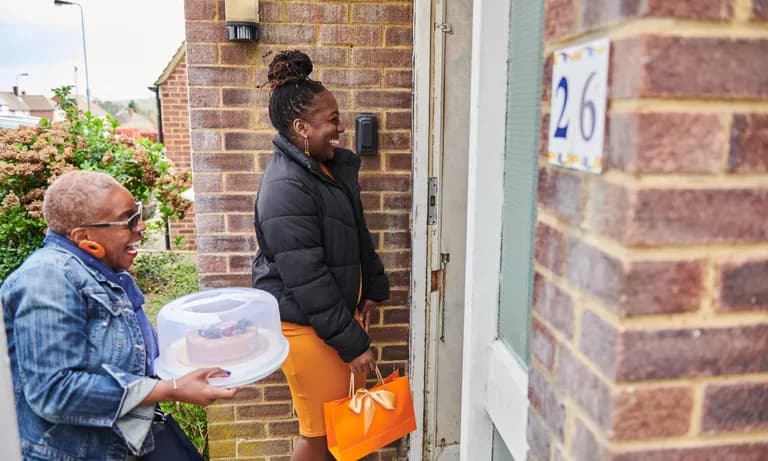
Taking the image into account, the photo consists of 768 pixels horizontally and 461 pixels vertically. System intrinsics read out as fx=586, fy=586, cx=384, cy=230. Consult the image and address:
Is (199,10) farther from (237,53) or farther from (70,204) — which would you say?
(70,204)

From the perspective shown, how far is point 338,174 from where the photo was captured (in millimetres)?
2592

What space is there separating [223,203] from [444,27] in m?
1.34

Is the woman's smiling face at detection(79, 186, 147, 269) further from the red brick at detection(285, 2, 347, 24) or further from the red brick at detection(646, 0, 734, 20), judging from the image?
the red brick at detection(646, 0, 734, 20)

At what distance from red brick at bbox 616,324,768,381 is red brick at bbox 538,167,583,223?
0.72 feet

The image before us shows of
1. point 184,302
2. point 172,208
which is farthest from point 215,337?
point 172,208

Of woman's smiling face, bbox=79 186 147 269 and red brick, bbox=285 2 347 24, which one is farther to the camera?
red brick, bbox=285 2 347 24

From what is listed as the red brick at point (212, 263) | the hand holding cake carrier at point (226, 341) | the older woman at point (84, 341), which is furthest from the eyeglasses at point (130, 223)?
the red brick at point (212, 263)

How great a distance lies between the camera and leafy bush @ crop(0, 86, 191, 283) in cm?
493

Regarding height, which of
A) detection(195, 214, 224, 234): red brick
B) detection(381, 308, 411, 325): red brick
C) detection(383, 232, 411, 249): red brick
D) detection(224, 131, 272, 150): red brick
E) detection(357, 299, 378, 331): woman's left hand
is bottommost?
detection(381, 308, 411, 325): red brick

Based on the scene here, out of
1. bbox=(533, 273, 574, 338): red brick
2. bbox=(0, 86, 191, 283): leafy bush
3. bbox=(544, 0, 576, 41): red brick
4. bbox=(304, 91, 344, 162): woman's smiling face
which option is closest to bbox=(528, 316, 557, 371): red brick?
bbox=(533, 273, 574, 338): red brick

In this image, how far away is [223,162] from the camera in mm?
2838

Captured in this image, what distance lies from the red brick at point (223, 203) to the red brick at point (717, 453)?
2.30 m

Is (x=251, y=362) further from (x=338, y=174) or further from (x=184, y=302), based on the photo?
(x=338, y=174)

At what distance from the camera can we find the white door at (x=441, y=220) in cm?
273
